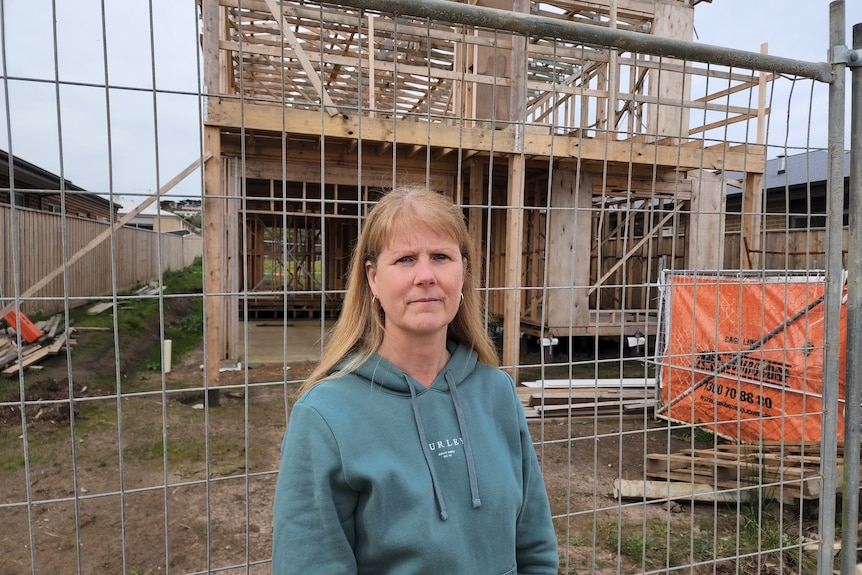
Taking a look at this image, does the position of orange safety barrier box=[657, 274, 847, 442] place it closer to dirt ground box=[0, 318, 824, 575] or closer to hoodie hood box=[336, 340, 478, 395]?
dirt ground box=[0, 318, 824, 575]

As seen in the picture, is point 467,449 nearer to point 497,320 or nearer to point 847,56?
point 847,56

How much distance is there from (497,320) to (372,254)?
10.8 m

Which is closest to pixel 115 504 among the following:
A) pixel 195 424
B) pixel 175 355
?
pixel 195 424

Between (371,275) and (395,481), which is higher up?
(371,275)

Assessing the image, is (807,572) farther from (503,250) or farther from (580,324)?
(503,250)

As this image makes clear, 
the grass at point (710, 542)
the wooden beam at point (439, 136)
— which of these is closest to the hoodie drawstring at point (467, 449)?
the grass at point (710, 542)

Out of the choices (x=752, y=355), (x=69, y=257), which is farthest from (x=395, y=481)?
(x=69, y=257)

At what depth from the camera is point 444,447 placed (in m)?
1.36

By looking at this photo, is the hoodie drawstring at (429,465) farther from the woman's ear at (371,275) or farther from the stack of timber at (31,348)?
the stack of timber at (31,348)

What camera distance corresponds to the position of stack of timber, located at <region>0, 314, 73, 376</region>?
8523 mm

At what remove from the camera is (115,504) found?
4.56m

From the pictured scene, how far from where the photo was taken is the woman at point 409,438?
4.02 feet

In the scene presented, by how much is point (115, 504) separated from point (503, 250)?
9554 millimetres

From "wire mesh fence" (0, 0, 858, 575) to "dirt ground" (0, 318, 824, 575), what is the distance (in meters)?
0.03
